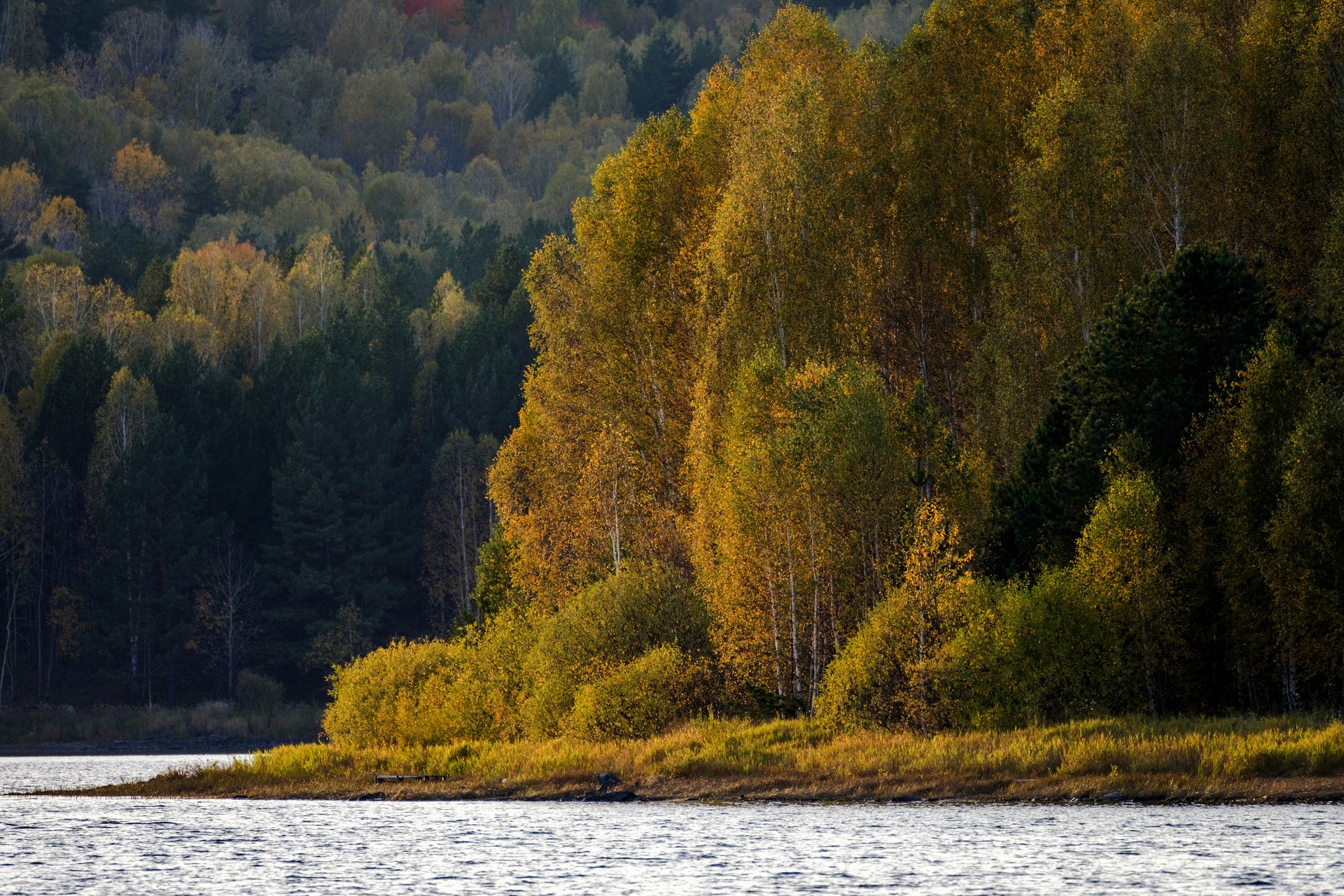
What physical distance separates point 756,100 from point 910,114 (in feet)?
20.5

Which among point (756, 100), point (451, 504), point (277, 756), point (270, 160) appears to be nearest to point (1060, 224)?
point (756, 100)

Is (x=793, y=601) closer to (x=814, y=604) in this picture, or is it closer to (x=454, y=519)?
(x=814, y=604)


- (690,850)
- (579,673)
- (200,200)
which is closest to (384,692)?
(579,673)

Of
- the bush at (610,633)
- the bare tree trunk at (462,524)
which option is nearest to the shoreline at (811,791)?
the bush at (610,633)

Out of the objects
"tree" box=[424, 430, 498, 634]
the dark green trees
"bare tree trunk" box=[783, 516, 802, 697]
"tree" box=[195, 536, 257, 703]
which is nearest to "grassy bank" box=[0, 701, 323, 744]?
"tree" box=[195, 536, 257, 703]

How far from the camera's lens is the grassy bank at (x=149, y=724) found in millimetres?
98000

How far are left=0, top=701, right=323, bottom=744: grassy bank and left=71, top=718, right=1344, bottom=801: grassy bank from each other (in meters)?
39.5

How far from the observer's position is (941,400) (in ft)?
203

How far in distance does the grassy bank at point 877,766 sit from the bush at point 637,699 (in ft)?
1.95

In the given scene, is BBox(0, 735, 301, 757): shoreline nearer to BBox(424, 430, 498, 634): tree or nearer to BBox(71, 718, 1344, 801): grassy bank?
BBox(424, 430, 498, 634): tree

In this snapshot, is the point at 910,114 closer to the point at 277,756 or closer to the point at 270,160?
the point at 277,756

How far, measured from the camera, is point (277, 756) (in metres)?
61.6

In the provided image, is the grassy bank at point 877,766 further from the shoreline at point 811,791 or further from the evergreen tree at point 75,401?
the evergreen tree at point 75,401

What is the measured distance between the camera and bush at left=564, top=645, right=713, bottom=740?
52094mm
